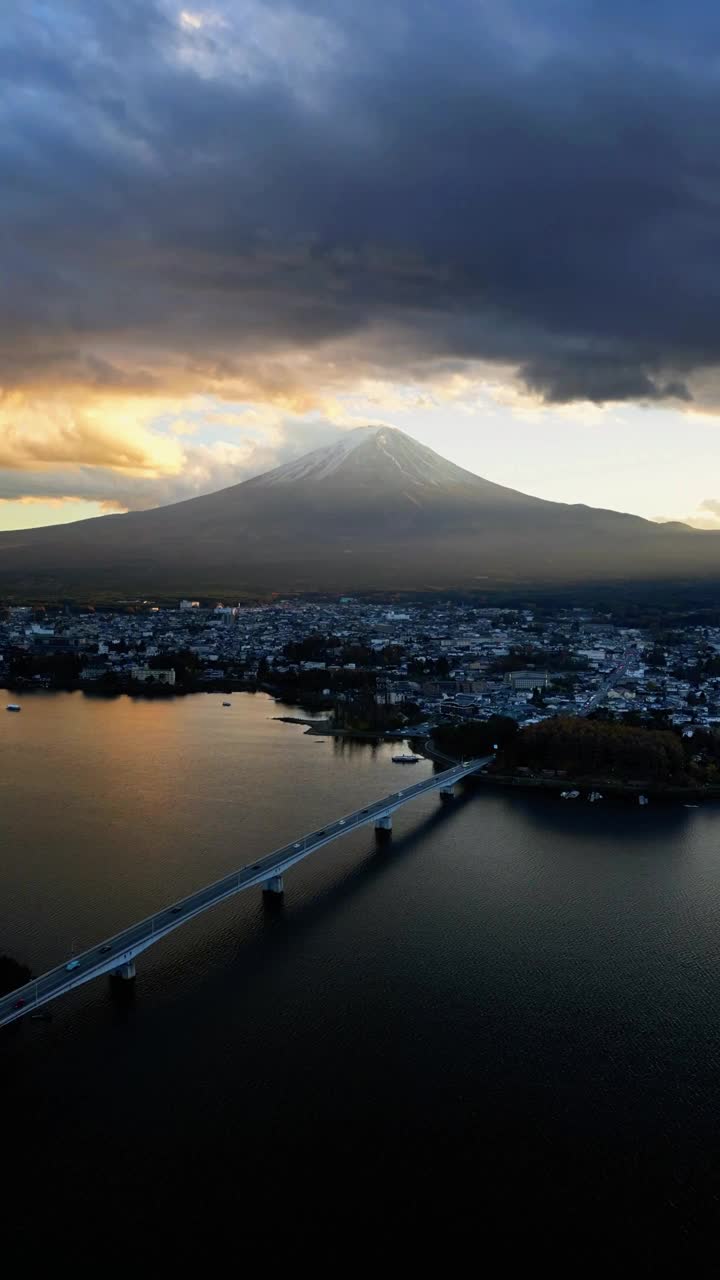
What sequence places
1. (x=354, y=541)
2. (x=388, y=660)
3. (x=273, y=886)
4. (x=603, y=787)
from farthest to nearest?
(x=354, y=541)
(x=388, y=660)
(x=603, y=787)
(x=273, y=886)

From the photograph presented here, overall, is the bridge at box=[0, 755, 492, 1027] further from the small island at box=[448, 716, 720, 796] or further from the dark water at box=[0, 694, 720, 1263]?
the small island at box=[448, 716, 720, 796]

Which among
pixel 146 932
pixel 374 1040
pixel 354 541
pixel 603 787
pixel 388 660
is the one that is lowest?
pixel 374 1040

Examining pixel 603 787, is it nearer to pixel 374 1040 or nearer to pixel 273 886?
pixel 273 886

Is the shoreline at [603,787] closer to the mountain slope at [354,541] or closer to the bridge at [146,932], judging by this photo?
the bridge at [146,932]

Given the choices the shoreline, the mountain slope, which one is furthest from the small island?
the mountain slope

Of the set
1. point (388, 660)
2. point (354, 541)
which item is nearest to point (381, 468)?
point (354, 541)
